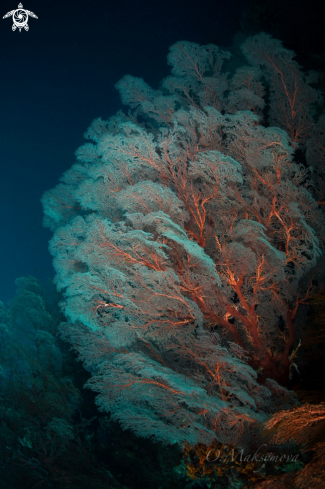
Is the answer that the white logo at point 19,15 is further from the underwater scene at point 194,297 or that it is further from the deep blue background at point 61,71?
the underwater scene at point 194,297

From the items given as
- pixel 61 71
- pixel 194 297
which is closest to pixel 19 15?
pixel 61 71

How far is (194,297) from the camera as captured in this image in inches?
145

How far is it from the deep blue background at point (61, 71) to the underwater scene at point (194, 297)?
9.73m

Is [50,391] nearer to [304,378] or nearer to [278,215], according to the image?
[304,378]

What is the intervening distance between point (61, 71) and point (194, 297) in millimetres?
42788

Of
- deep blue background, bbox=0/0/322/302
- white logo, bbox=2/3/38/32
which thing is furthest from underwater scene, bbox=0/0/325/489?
deep blue background, bbox=0/0/322/302

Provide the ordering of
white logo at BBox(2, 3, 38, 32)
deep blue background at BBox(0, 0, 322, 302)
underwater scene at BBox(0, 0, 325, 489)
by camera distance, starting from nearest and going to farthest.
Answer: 1. underwater scene at BBox(0, 0, 325, 489)
2. white logo at BBox(2, 3, 38, 32)
3. deep blue background at BBox(0, 0, 322, 302)

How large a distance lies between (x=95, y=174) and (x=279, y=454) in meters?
5.08

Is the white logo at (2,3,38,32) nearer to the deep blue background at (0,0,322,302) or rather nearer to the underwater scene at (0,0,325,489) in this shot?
the deep blue background at (0,0,322,302)

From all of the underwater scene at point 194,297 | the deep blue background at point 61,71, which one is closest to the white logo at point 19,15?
the deep blue background at point 61,71

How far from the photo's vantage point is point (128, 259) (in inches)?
136

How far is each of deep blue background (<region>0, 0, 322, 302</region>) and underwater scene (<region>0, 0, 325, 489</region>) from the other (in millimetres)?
9727

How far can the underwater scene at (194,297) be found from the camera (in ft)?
9.96

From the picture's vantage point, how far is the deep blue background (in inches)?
842
